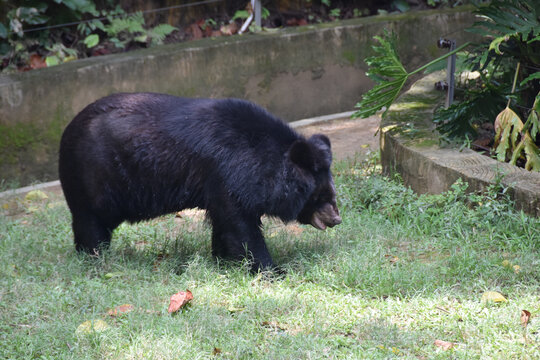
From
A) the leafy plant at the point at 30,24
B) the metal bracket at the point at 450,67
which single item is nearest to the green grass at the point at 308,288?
the metal bracket at the point at 450,67

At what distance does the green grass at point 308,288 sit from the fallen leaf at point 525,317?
0.03 m

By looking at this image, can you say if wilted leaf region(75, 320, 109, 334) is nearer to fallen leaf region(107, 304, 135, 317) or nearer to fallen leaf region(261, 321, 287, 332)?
fallen leaf region(107, 304, 135, 317)

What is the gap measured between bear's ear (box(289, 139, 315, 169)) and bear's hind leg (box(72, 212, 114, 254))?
150 cm

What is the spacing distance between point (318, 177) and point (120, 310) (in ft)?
5.26

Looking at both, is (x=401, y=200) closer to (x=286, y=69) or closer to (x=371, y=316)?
(x=371, y=316)

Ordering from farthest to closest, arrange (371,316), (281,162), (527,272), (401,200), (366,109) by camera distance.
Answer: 1. (366,109)
2. (401,200)
3. (281,162)
4. (527,272)
5. (371,316)

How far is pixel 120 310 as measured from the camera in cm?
408

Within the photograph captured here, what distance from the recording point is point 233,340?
3.69 meters

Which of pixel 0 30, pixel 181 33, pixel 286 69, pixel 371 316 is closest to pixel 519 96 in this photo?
pixel 371 316

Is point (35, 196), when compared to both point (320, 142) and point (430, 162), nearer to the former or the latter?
point (320, 142)

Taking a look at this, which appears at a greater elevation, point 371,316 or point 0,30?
point 0,30

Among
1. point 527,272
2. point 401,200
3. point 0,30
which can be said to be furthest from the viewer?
point 0,30

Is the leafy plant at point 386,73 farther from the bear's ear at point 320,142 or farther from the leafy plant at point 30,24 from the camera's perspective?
the leafy plant at point 30,24

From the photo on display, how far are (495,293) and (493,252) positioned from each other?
739 millimetres
